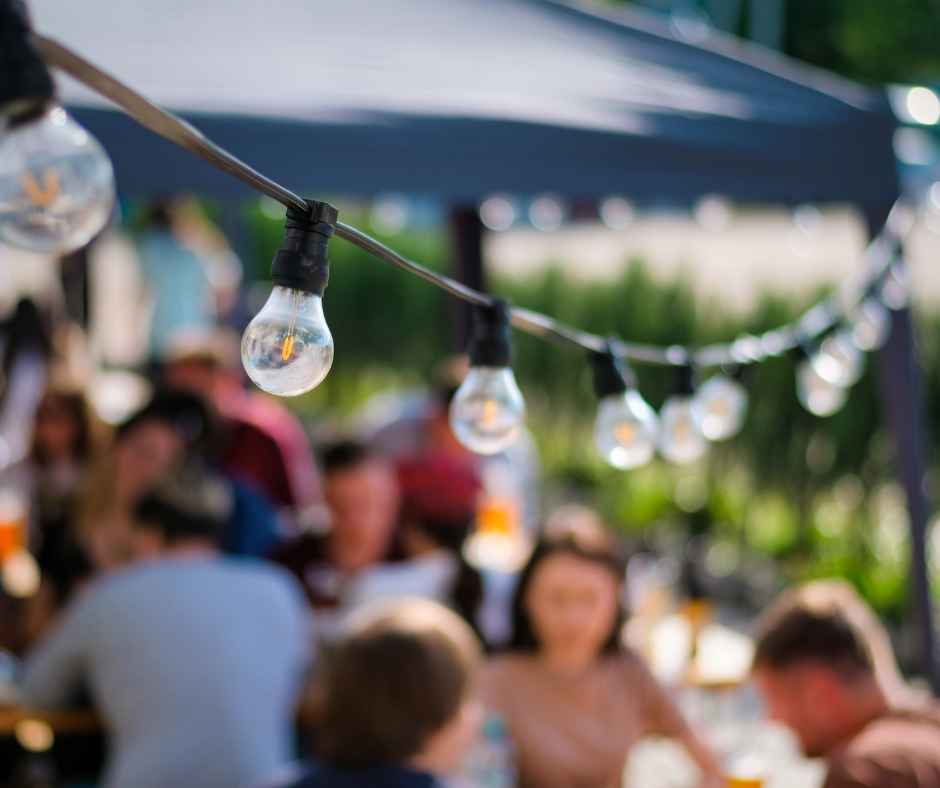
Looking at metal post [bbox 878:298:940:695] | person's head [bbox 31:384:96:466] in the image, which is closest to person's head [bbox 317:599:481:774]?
metal post [bbox 878:298:940:695]

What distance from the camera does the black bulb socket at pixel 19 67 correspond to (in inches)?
37.9

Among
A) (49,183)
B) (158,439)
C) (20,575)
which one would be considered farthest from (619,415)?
(20,575)

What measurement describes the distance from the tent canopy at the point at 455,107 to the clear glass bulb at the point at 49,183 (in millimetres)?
1146

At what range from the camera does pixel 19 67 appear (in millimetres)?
965

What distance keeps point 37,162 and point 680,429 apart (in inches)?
55.5

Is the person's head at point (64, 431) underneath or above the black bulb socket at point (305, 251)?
underneath

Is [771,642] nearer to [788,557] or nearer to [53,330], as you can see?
[788,557]

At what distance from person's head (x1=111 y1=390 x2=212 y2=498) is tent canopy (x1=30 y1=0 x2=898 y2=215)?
1168mm

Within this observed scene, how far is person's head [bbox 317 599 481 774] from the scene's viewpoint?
6.45 feet

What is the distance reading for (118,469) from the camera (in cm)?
353

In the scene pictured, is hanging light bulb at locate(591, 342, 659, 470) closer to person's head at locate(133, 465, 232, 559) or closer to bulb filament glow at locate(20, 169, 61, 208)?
bulb filament glow at locate(20, 169, 61, 208)

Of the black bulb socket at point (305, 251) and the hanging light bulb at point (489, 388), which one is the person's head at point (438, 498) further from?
the black bulb socket at point (305, 251)

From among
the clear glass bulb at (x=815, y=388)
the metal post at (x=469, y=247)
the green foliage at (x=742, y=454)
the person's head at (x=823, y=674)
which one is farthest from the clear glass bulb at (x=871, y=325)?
the metal post at (x=469, y=247)

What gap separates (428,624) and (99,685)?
0.88m
